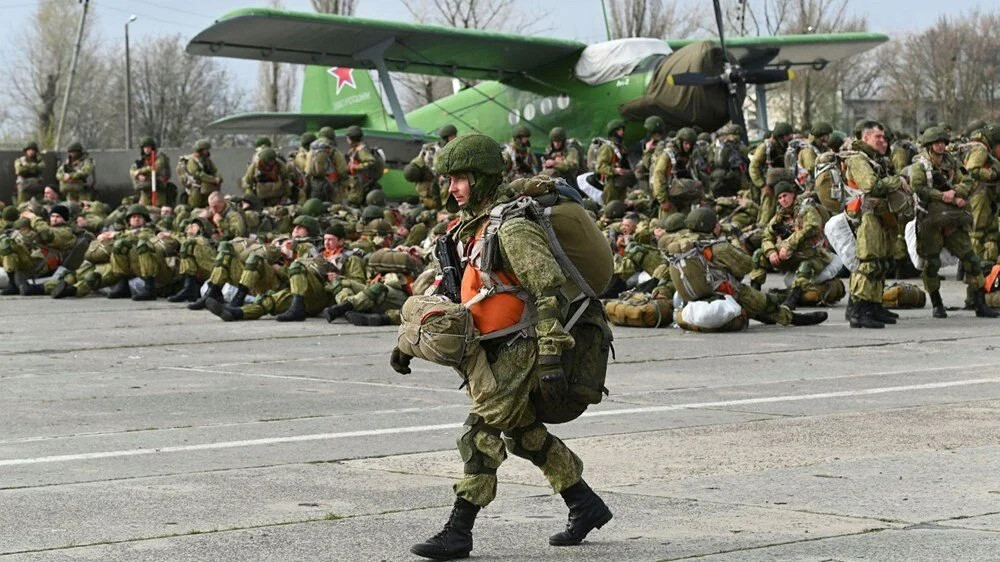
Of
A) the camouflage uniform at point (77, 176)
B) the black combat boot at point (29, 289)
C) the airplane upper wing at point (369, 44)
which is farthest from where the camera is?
the camouflage uniform at point (77, 176)

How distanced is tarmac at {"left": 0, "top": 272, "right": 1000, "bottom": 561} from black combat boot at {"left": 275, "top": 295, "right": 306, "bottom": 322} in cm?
194

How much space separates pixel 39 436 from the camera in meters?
9.68

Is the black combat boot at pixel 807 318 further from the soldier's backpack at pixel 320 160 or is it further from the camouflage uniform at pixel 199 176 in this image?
the camouflage uniform at pixel 199 176

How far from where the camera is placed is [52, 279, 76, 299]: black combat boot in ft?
70.5

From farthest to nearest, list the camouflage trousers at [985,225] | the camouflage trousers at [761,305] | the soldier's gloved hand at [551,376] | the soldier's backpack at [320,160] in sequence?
the soldier's backpack at [320,160], the camouflage trousers at [985,225], the camouflage trousers at [761,305], the soldier's gloved hand at [551,376]

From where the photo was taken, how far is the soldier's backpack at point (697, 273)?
1514 centimetres

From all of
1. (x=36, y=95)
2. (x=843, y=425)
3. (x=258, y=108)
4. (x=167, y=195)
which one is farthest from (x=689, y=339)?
(x=36, y=95)

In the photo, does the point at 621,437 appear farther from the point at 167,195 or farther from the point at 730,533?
the point at 167,195

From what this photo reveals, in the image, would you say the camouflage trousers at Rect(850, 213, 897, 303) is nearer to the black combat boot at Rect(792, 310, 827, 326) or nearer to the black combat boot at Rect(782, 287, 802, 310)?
the black combat boot at Rect(792, 310, 827, 326)

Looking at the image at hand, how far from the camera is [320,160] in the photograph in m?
25.6

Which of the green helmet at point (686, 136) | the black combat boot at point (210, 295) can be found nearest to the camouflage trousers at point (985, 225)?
the green helmet at point (686, 136)

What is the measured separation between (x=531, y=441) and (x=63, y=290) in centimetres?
1637

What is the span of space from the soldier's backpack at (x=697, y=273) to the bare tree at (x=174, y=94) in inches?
2788

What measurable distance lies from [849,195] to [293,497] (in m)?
9.40
